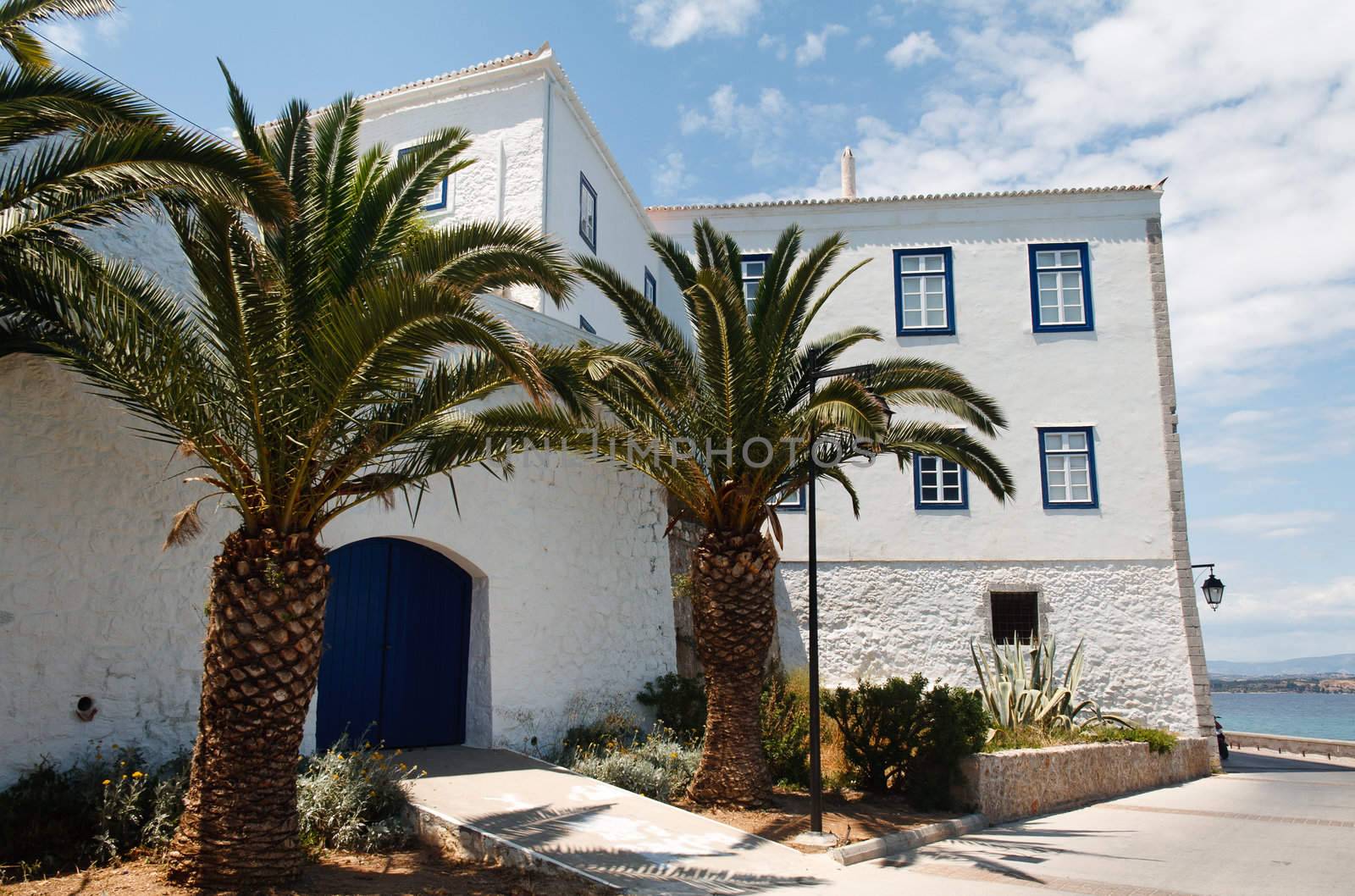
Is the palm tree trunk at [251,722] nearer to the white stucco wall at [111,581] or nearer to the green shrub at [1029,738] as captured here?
the white stucco wall at [111,581]

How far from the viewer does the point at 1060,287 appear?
19.8 metres

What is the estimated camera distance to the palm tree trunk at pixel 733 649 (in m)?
10.7

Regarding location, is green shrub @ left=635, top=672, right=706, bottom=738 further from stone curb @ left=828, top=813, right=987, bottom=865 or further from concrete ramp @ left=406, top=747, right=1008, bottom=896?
stone curb @ left=828, top=813, right=987, bottom=865

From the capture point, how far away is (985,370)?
19.4m

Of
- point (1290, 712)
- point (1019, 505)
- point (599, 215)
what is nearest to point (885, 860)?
point (1019, 505)

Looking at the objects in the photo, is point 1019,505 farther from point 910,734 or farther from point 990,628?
→ point 910,734

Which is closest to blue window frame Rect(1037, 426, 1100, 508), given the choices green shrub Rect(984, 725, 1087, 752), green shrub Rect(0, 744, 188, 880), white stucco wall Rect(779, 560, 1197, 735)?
white stucco wall Rect(779, 560, 1197, 735)

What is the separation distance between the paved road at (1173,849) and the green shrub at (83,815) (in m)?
6.48

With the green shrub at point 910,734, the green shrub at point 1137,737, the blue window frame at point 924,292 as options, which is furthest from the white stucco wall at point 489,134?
the green shrub at point 1137,737

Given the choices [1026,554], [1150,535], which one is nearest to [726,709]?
[1026,554]

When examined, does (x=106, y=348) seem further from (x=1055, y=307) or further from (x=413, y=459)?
(x=1055, y=307)

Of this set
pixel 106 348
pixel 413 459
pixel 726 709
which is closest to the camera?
pixel 106 348

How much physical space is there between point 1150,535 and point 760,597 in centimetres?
1128

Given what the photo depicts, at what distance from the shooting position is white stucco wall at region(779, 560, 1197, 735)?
1833 centimetres
